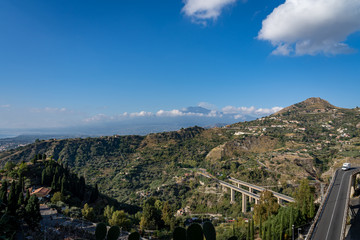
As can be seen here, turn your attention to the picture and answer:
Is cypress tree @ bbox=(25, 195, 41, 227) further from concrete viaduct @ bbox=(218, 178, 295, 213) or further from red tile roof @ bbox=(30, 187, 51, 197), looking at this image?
→ concrete viaduct @ bbox=(218, 178, 295, 213)

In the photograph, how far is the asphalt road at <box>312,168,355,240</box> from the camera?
15.6 meters

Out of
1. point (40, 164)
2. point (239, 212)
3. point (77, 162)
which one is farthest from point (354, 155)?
point (77, 162)

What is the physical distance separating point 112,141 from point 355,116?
387 ft

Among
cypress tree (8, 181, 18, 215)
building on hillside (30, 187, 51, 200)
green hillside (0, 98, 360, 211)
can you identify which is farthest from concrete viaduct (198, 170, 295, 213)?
cypress tree (8, 181, 18, 215)

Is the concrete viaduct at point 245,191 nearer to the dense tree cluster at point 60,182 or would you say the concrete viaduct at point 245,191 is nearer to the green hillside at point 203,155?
the green hillside at point 203,155

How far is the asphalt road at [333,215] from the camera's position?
15.6 meters

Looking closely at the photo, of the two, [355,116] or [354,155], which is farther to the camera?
[355,116]

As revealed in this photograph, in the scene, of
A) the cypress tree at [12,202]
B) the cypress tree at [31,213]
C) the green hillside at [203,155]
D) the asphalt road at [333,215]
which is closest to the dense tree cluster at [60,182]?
the cypress tree at [31,213]

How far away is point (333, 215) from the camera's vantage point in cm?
1881

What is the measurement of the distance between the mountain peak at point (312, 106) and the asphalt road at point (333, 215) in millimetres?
108836

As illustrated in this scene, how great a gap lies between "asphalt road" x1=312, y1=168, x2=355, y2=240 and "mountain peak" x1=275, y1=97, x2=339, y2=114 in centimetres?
10884

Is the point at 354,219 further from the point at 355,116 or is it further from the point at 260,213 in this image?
the point at 355,116

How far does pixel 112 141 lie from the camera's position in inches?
3743

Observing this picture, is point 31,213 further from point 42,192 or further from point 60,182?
point 60,182
